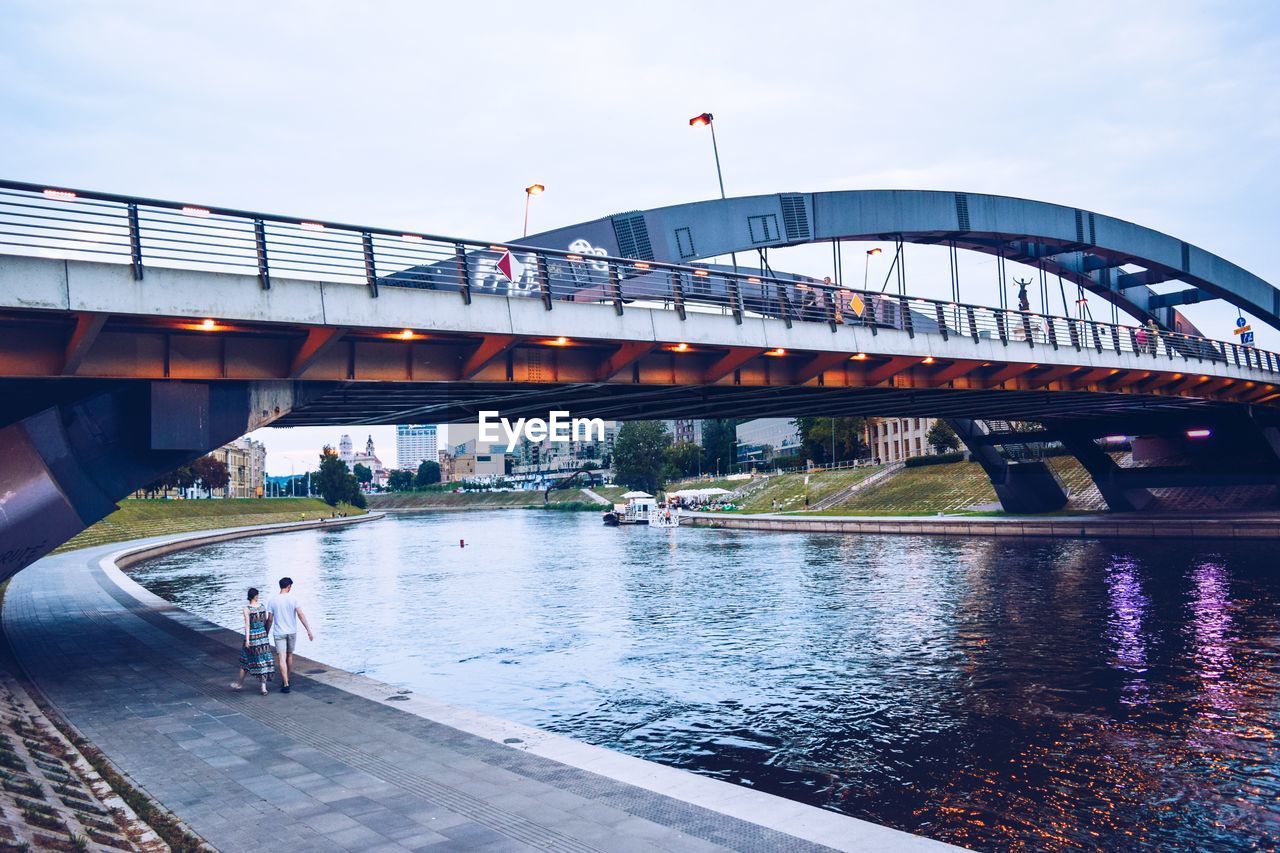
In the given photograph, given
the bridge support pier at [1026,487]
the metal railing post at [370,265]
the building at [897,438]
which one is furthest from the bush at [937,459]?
the metal railing post at [370,265]

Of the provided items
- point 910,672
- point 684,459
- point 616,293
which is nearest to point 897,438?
point 684,459

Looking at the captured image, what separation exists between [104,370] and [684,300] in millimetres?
11484

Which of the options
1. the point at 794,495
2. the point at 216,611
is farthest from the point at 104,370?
the point at 794,495

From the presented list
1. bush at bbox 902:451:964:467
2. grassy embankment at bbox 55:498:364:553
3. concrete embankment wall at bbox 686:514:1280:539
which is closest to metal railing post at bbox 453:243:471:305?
grassy embankment at bbox 55:498:364:553

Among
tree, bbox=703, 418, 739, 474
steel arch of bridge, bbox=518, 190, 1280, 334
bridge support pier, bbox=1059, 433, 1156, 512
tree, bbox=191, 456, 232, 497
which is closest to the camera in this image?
steel arch of bridge, bbox=518, 190, 1280, 334

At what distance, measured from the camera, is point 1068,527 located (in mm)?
45125

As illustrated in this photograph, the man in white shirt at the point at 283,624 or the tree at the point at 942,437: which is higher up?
the tree at the point at 942,437

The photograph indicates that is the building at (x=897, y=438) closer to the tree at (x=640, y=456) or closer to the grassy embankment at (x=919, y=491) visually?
the grassy embankment at (x=919, y=491)

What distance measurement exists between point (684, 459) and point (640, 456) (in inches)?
383

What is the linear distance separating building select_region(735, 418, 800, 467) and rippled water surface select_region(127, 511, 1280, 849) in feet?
390

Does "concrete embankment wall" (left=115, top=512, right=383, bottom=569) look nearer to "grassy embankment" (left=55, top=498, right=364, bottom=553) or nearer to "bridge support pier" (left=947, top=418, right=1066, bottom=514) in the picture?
"grassy embankment" (left=55, top=498, right=364, bottom=553)

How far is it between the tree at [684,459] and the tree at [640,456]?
1707 mm

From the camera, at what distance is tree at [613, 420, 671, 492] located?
147 meters

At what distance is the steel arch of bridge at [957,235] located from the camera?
2881cm
